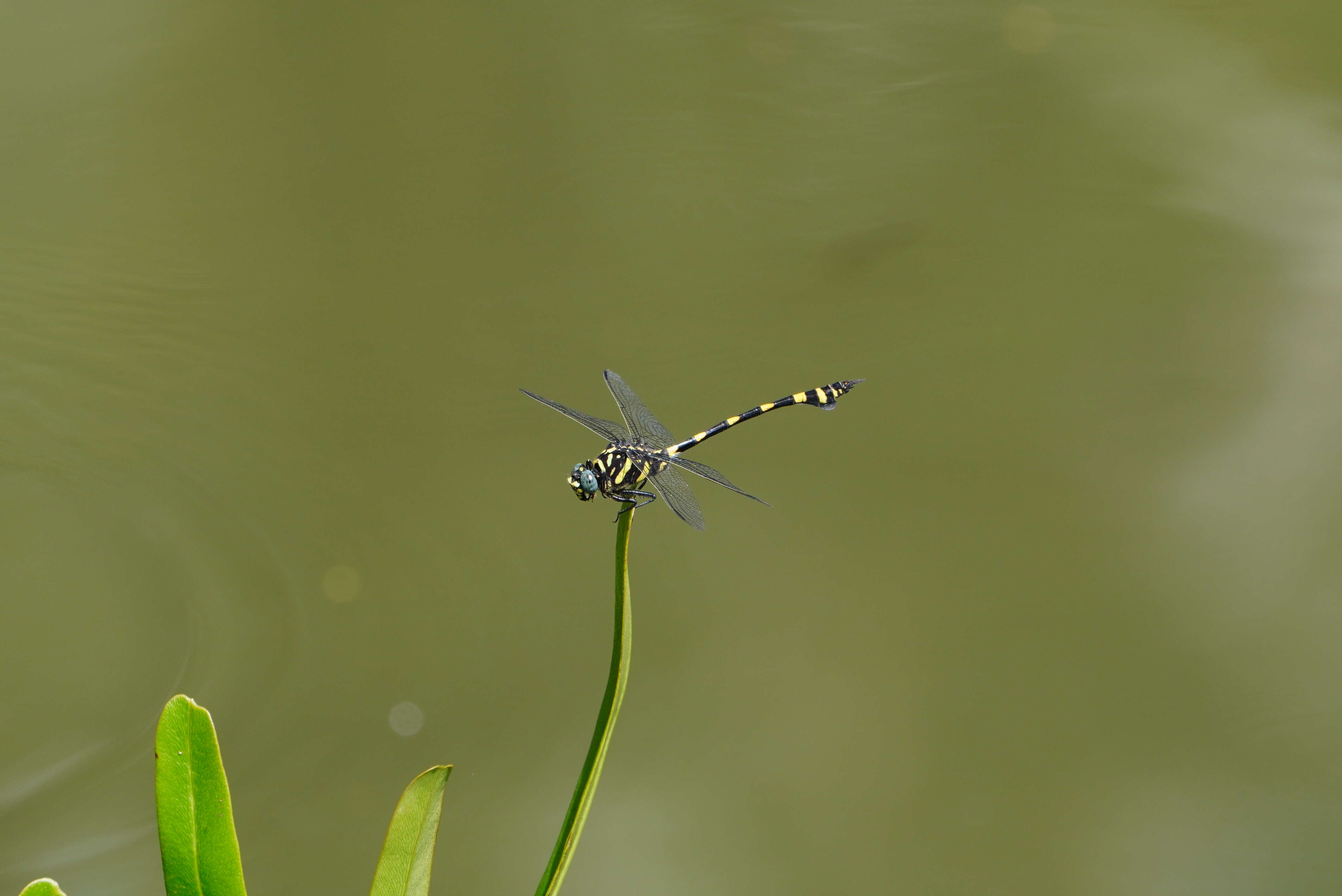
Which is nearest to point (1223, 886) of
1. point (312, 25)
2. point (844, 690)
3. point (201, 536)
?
point (844, 690)

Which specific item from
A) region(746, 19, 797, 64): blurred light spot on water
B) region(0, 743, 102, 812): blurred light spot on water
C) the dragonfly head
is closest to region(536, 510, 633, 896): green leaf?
the dragonfly head

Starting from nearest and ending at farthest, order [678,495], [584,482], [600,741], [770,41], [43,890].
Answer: [43,890], [600,741], [584,482], [678,495], [770,41]

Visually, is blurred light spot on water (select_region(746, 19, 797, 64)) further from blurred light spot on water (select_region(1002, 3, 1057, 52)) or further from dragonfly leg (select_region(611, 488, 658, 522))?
dragonfly leg (select_region(611, 488, 658, 522))

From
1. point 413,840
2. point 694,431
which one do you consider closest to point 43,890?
point 413,840

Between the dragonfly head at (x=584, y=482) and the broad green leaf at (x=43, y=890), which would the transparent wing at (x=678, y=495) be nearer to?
the dragonfly head at (x=584, y=482)

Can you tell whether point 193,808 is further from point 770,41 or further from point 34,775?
point 770,41

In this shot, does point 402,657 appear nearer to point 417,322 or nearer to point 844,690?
point 417,322

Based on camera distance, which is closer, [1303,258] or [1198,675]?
[1198,675]
